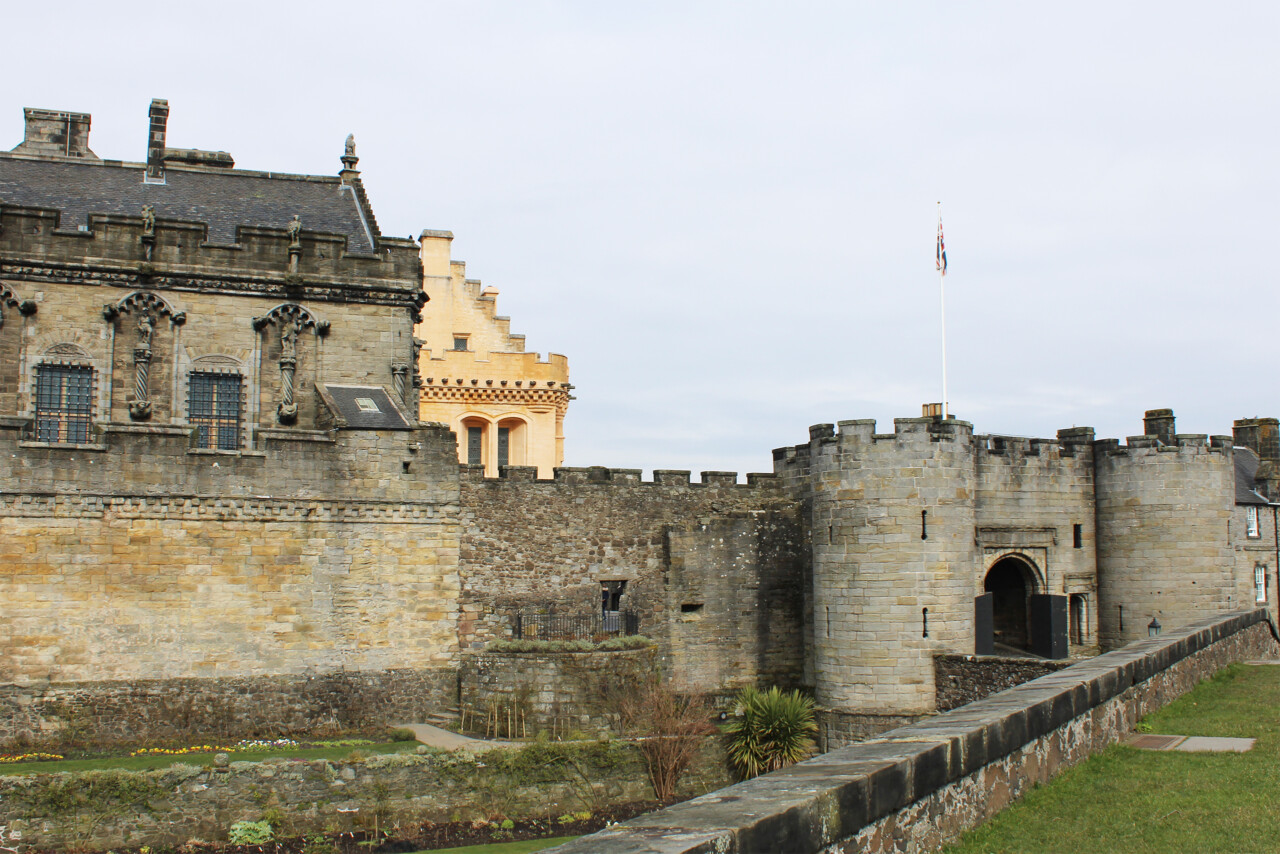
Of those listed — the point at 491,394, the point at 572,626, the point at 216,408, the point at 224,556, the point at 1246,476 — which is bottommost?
the point at 572,626

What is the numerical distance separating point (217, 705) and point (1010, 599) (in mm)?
18430

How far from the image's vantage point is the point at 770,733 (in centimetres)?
2423

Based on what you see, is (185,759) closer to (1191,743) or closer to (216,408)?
(216,408)

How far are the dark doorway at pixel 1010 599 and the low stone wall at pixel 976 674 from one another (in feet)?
14.9

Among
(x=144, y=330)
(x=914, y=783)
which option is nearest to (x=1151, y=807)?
(x=914, y=783)

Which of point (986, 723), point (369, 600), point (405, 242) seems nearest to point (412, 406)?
point (405, 242)

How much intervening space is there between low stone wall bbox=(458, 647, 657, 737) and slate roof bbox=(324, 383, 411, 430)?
16.1 ft

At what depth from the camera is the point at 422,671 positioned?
23078mm

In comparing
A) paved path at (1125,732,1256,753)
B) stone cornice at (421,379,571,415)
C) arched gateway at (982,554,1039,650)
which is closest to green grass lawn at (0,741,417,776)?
paved path at (1125,732,1256,753)

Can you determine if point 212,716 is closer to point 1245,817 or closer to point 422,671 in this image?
point 422,671

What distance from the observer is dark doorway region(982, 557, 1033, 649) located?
1124 inches

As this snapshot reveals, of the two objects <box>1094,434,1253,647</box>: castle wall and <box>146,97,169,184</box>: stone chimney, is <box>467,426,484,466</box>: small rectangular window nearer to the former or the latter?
<box>146,97,169,184</box>: stone chimney

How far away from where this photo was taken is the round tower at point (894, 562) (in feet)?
80.2

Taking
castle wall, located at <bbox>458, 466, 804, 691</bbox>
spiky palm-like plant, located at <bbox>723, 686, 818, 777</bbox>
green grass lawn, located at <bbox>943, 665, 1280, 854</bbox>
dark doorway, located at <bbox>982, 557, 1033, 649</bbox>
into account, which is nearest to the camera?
green grass lawn, located at <bbox>943, 665, 1280, 854</bbox>
